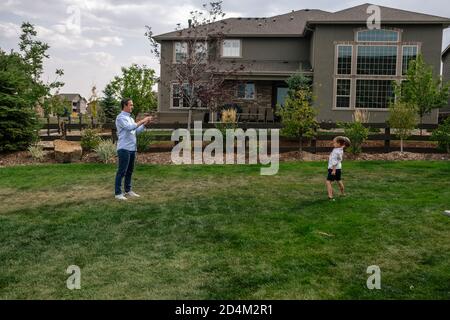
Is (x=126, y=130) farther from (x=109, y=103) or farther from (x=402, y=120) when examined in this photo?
(x=109, y=103)

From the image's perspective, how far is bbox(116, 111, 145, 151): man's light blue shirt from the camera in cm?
832

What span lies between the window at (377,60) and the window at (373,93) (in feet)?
1.91

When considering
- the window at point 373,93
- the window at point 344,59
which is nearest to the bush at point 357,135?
the window at point 373,93

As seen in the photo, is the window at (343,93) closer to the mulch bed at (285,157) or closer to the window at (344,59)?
the window at (344,59)

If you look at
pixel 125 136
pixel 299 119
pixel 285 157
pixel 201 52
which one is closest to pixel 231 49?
pixel 201 52

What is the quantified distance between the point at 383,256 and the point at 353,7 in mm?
24456

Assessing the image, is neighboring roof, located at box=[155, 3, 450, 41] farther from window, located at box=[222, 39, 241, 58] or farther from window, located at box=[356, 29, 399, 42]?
window, located at box=[356, 29, 399, 42]

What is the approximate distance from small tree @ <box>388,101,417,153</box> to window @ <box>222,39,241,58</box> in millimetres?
15187

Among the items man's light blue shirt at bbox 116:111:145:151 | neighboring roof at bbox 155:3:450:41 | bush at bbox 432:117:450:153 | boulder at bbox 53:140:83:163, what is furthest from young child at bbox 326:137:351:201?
neighboring roof at bbox 155:3:450:41

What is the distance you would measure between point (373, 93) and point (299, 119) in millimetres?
11978

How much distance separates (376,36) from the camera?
82.8 feet

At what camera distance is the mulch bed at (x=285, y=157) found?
49.2 ft

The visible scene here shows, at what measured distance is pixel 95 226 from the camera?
669cm
